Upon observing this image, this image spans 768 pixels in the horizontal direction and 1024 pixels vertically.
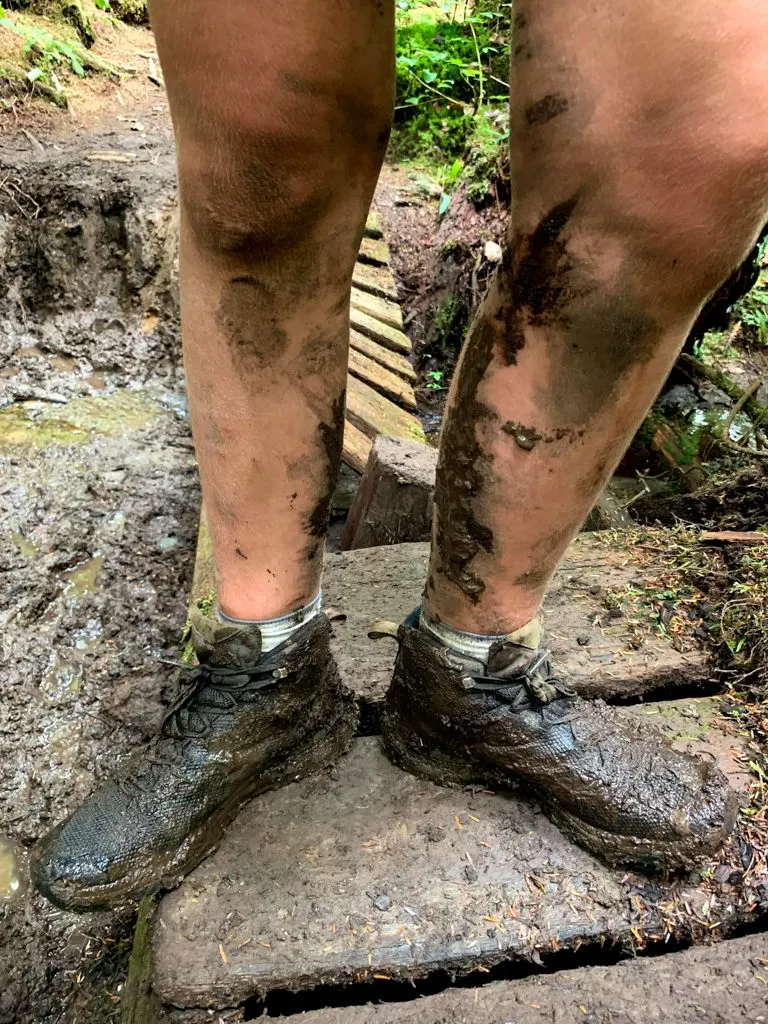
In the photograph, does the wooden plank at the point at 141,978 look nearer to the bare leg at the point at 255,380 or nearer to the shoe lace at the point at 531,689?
the bare leg at the point at 255,380

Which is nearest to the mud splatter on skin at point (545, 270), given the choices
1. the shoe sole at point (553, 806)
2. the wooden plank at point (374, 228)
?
the shoe sole at point (553, 806)

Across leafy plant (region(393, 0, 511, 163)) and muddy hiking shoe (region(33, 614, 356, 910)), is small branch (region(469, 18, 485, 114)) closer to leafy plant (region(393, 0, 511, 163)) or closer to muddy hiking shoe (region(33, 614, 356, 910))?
leafy plant (region(393, 0, 511, 163))

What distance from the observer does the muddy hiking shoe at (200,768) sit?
3.77ft

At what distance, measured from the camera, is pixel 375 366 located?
111 inches

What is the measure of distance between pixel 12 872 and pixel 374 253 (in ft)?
10.1

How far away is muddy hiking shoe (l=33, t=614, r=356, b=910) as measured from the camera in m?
1.15


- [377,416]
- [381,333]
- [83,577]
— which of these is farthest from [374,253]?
[83,577]

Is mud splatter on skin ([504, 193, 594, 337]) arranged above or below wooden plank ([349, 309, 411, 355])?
above

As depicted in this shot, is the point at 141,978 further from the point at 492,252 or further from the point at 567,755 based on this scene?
the point at 492,252

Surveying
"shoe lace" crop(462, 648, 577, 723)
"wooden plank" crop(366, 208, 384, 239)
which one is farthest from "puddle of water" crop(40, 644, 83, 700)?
"wooden plank" crop(366, 208, 384, 239)

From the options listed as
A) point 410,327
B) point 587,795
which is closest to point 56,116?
point 410,327

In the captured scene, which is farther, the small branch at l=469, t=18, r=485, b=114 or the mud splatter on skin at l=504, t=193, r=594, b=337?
the small branch at l=469, t=18, r=485, b=114

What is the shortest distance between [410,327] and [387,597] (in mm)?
2287

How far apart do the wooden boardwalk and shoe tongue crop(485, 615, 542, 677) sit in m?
1.10
